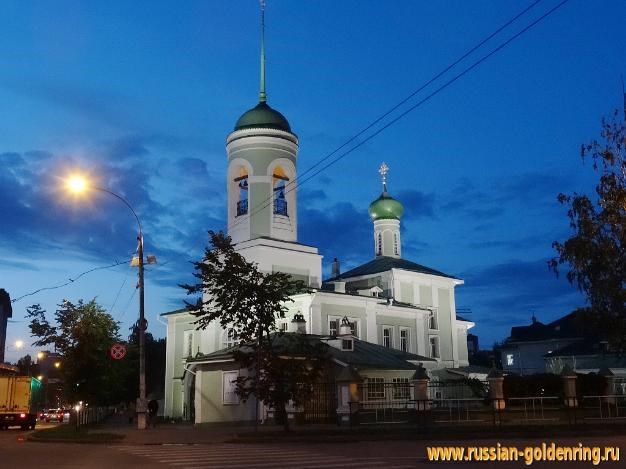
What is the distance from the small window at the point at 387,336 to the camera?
147ft

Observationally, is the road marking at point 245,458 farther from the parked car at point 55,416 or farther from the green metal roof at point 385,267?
the parked car at point 55,416

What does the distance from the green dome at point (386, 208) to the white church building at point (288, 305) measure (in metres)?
5.47

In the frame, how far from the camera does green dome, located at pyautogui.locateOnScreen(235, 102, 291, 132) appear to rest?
43312 mm

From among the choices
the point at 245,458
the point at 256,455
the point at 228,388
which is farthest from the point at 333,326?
the point at 245,458

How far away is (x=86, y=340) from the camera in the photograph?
34.9 m

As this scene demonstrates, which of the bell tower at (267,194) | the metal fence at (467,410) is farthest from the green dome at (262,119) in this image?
the metal fence at (467,410)

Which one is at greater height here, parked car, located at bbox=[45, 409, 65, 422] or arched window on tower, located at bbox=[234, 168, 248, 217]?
arched window on tower, located at bbox=[234, 168, 248, 217]

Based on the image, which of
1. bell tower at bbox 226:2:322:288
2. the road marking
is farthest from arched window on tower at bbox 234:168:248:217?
the road marking

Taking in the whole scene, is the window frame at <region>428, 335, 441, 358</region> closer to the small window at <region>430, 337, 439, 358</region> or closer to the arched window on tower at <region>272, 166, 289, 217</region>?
the small window at <region>430, 337, 439, 358</region>

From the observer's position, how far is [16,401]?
1336 inches

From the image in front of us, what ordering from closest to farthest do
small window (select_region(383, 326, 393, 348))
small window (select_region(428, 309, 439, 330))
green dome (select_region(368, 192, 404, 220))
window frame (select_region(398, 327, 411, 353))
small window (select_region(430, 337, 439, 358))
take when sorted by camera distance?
small window (select_region(383, 326, 393, 348))
window frame (select_region(398, 327, 411, 353))
small window (select_region(430, 337, 439, 358))
small window (select_region(428, 309, 439, 330))
green dome (select_region(368, 192, 404, 220))

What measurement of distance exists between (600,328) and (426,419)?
1046 centimetres

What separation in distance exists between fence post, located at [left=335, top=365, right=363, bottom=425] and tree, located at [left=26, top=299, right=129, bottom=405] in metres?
13.5

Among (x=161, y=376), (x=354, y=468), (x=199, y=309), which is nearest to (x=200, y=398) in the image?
(x=199, y=309)
